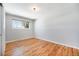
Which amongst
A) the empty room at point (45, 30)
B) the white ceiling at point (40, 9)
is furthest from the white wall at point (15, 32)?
the white ceiling at point (40, 9)

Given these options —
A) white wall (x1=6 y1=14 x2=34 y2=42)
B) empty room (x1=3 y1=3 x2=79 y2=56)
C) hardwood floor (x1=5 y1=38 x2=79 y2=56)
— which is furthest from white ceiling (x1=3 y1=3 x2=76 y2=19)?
hardwood floor (x1=5 y1=38 x2=79 y2=56)

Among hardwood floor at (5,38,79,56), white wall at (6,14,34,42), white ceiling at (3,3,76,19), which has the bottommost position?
hardwood floor at (5,38,79,56)

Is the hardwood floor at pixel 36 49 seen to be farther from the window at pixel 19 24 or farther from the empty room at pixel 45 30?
the window at pixel 19 24

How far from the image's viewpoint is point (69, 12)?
137 centimetres

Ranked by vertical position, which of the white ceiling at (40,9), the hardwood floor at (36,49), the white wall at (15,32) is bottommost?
the hardwood floor at (36,49)

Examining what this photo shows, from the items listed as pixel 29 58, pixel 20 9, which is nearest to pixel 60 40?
pixel 29 58

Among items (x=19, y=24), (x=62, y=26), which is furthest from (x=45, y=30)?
(x=19, y=24)

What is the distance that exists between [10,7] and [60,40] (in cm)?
97

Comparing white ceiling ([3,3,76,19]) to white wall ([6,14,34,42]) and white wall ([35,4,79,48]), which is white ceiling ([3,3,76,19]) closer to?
white wall ([35,4,79,48])

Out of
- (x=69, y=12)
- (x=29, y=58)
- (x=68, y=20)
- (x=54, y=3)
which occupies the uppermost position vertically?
(x=54, y=3)

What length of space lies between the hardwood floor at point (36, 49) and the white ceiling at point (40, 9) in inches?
17.4

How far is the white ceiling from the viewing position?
136cm

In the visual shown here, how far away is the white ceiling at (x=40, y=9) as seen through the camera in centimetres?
136

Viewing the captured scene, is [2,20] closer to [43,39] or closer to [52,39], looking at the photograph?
[43,39]
